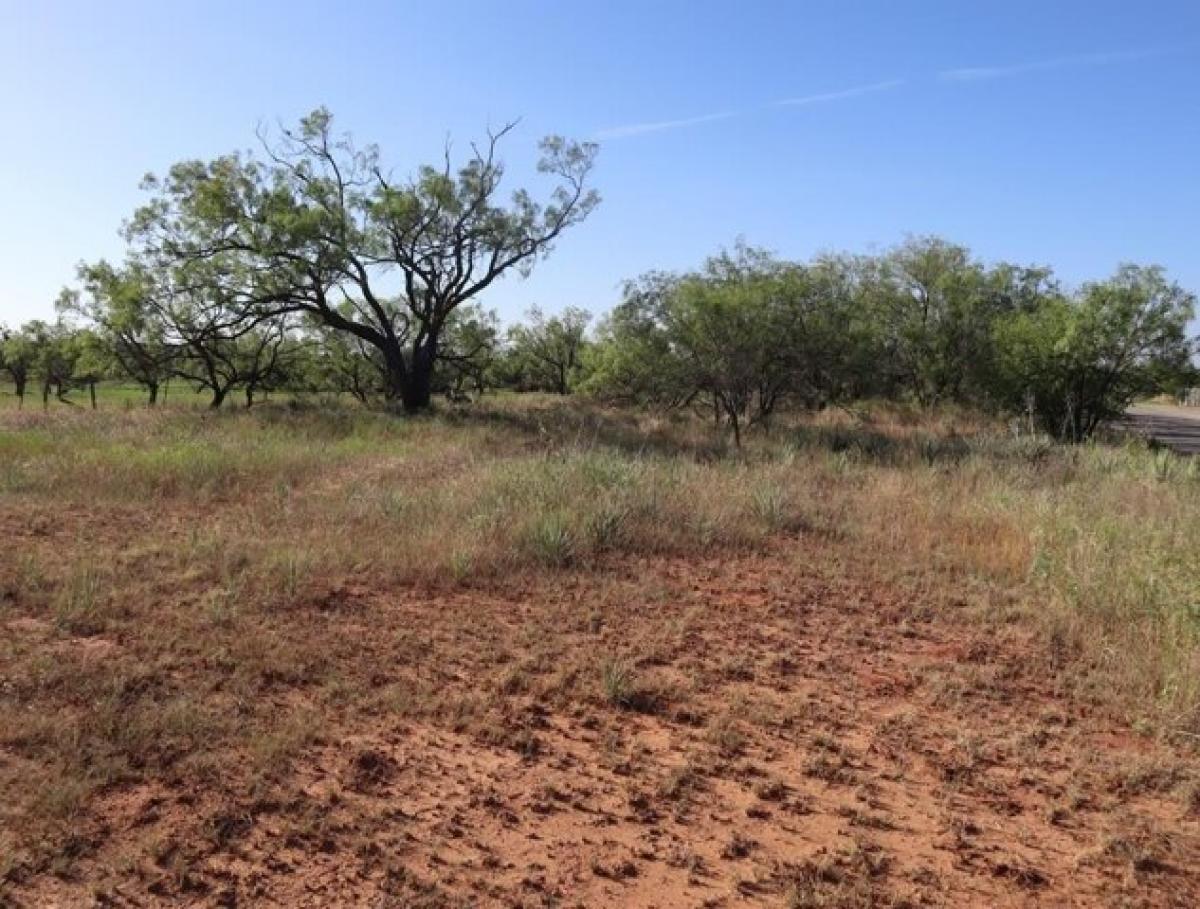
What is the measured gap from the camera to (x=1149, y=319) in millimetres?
18375

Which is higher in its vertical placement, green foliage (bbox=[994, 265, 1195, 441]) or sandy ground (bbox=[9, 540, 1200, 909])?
green foliage (bbox=[994, 265, 1195, 441])

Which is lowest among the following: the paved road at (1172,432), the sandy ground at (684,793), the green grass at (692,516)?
the sandy ground at (684,793)

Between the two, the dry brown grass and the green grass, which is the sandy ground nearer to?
the dry brown grass

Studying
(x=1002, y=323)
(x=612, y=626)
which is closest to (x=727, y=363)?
(x=1002, y=323)

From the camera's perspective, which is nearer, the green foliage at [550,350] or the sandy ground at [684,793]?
the sandy ground at [684,793]

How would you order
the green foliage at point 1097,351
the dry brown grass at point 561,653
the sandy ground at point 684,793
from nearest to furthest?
the sandy ground at point 684,793 → the dry brown grass at point 561,653 → the green foliage at point 1097,351

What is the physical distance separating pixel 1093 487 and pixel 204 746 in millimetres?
9629

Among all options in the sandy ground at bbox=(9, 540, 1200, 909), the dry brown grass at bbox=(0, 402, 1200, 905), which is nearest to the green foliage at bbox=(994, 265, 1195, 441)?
the dry brown grass at bbox=(0, 402, 1200, 905)

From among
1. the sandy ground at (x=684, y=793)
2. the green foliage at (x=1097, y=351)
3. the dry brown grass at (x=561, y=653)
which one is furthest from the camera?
the green foliage at (x=1097, y=351)

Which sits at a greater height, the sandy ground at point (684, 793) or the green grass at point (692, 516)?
the green grass at point (692, 516)

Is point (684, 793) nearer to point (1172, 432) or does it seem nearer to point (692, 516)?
point (692, 516)


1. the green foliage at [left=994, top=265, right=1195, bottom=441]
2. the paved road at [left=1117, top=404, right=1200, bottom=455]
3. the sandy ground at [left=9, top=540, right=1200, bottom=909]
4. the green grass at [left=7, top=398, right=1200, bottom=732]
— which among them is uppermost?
the green foliage at [left=994, top=265, right=1195, bottom=441]


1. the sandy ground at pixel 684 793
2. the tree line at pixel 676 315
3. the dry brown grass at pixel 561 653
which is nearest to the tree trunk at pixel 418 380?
the tree line at pixel 676 315

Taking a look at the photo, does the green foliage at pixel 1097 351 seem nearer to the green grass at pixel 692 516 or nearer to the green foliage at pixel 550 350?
the green grass at pixel 692 516
